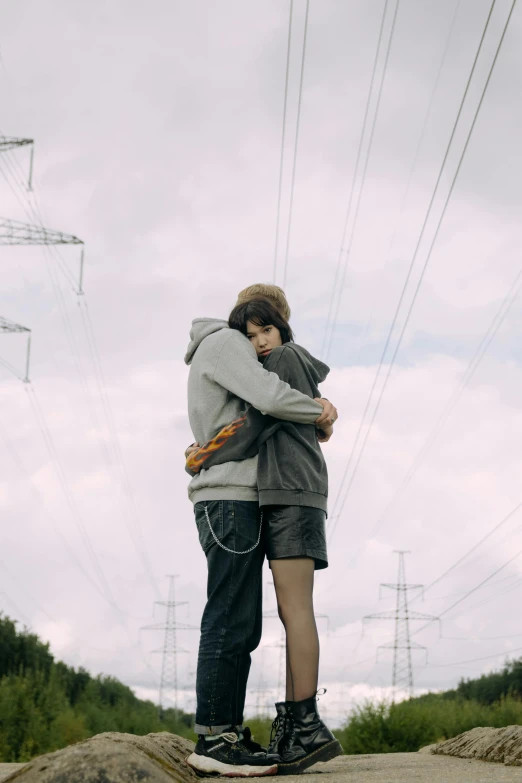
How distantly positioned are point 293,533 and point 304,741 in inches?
30.7

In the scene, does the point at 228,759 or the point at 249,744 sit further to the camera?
the point at 249,744

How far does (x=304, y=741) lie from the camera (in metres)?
3.43

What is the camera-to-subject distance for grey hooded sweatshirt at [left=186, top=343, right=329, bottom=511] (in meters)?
3.58

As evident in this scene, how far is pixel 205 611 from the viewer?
3.61m

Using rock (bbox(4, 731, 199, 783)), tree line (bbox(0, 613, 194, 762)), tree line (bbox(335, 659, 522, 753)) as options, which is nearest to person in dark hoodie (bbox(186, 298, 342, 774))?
rock (bbox(4, 731, 199, 783))

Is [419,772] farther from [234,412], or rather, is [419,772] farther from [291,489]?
[234,412]

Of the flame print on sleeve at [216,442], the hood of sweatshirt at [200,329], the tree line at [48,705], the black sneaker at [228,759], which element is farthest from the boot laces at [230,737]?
the tree line at [48,705]

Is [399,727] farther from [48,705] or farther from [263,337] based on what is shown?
[263,337]

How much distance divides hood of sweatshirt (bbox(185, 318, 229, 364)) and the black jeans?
777mm

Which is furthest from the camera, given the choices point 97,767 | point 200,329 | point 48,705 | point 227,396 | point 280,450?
point 48,705

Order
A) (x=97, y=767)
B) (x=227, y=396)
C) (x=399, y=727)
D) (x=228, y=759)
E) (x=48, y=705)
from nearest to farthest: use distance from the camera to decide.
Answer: (x=97, y=767)
(x=228, y=759)
(x=227, y=396)
(x=399, y=727)
(x=48, y=705)

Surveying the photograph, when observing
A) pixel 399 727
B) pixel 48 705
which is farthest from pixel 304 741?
pixel 48 705

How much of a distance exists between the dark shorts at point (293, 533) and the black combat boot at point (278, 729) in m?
0.58

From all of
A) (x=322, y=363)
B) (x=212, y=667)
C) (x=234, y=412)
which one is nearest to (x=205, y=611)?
(x=212, y=667)
